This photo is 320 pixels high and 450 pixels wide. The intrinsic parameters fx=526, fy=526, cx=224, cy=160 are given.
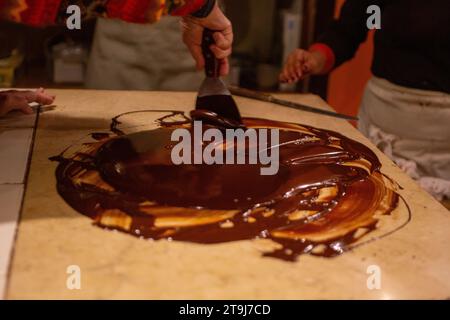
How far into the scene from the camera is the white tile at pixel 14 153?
37.7 inches

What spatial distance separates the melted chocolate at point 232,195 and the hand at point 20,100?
1.05 feet

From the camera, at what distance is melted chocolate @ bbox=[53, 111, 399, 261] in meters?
0.79

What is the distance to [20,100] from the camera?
4.37 ft

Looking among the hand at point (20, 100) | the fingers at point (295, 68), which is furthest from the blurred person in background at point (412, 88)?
the hand at point (20, 100)

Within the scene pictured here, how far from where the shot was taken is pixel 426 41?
4.94ft

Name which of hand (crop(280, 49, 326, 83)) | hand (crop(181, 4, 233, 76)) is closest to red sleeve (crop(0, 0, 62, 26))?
hand (crop(181, 4, 233, 76))

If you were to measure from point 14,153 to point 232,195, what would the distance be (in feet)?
1.59

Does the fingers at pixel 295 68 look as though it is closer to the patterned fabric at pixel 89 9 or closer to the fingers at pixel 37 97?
the patterned fabric at pixel 89 9

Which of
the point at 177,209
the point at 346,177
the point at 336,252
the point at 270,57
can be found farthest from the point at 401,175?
the point at 270,57

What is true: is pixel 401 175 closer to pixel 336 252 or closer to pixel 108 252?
pixel 336 252

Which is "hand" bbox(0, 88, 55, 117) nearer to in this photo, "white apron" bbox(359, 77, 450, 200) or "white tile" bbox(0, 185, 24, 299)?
"white tile" bbox(0, 185, 24, 299)

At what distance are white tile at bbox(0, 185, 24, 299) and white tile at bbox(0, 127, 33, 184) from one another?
0.04m

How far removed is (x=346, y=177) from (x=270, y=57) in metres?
2.27

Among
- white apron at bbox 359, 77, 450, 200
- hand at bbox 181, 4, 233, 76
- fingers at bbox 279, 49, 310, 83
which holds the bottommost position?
white apron at bbox 359, 77, 450, 200
